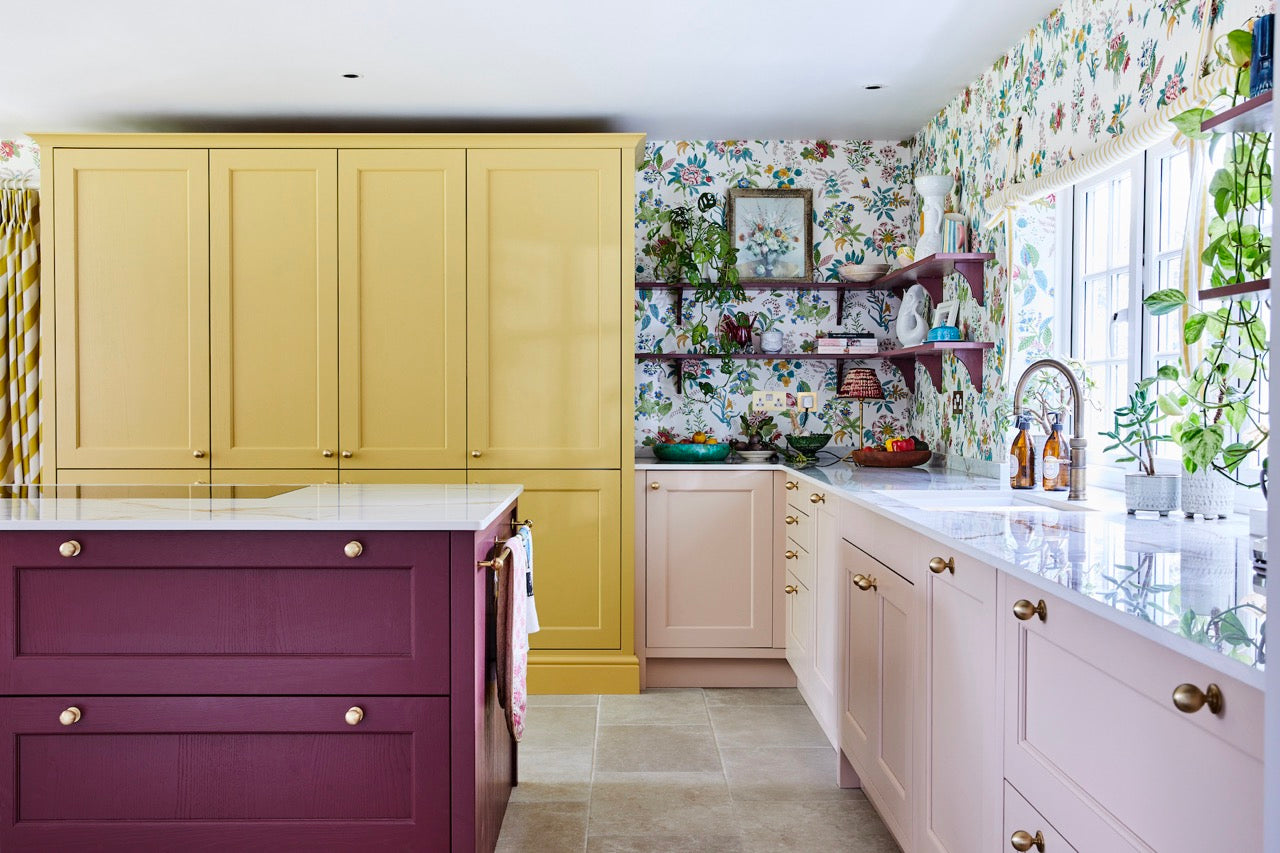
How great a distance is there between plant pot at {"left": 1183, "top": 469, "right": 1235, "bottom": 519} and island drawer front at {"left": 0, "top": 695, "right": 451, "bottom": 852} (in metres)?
1.65

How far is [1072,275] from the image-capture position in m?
3.08

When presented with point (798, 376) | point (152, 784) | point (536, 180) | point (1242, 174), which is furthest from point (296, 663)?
point (798, 376)

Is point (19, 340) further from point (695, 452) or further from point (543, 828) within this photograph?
point (543, 828)

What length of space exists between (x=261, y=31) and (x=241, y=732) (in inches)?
86.9

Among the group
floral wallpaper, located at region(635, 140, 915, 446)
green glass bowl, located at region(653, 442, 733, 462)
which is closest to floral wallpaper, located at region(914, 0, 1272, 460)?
floral wallpaper, located at region(635, 140, 915, 446)

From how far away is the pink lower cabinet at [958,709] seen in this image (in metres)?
1.70

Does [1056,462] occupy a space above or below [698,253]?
below

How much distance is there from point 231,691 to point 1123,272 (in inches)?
102

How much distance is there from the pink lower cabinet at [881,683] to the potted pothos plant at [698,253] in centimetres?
171

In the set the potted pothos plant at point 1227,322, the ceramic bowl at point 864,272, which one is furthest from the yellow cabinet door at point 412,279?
the potted pothos plant at point 1227,322

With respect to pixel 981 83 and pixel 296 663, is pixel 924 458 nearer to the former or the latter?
pixel 981 83

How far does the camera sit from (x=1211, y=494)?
2.02m

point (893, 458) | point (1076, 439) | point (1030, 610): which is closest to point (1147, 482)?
point (1076, 439)

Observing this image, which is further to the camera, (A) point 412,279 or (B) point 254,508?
(A) point 412,279
